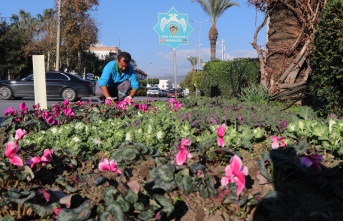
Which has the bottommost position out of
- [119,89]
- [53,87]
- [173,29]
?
[119,89]

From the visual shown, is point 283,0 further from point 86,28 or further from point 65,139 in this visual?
point 86,28

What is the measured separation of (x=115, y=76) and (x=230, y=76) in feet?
26.8

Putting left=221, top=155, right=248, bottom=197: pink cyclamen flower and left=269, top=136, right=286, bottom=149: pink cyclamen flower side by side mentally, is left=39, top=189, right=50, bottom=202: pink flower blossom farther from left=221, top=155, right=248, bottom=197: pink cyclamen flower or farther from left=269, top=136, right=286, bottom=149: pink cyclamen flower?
left=269, top=136, right=286, bottom=149: pink cyclamen flower

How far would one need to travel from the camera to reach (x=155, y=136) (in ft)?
11.1

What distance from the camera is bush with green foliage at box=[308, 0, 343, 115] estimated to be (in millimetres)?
5820

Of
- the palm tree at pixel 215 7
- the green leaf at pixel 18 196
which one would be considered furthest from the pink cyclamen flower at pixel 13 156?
the palm tree at pixel 215 7

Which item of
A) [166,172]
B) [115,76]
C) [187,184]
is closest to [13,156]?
[166,172]

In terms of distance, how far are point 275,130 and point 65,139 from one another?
179 centimetres

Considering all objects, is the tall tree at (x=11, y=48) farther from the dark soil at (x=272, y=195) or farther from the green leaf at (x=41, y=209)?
the green leaf at (x=41, y=209)

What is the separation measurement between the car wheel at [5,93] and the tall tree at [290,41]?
13.9 meters

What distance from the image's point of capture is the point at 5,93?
2111cm

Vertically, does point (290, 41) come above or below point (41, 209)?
above

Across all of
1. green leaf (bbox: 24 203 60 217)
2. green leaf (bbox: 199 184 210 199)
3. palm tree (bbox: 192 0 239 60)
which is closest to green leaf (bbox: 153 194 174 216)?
green leaf (bbox: 199 184 210 199)

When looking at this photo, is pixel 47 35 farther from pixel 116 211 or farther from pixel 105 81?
pixel 116 211
